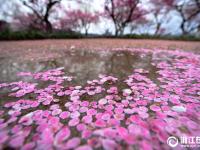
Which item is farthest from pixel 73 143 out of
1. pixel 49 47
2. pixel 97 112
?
pixel 49 47

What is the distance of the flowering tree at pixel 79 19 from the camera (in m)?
Result: 18.9

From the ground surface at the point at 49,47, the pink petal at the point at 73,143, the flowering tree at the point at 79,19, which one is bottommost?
the ground surface at the point at 49,47

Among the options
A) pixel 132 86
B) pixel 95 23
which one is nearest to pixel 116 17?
pixel 95 23

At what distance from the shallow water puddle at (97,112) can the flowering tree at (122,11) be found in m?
13.0

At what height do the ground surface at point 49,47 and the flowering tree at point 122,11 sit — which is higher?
Answer: the flowering tree at point 122,11

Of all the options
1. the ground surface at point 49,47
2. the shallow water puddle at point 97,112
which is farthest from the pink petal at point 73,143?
the ground surface at point 49,47

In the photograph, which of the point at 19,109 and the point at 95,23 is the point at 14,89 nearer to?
the point at 19,109

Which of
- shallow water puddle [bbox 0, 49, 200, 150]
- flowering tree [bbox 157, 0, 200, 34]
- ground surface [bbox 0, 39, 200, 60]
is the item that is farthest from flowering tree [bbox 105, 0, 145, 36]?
shallow water puddle [bbox 0, 49, 200, 150]

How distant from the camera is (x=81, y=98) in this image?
5.12ft

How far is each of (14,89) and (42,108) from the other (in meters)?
0.70

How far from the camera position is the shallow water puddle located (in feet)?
3.21

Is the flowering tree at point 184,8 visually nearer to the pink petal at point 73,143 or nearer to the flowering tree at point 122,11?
the flowering tree at point 122,11

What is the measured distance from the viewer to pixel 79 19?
20.4 m

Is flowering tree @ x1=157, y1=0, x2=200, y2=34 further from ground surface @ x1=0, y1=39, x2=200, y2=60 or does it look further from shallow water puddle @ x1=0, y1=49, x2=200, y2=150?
shallow water puddle @ x1=0, y1=49, x2=200, y2=150
